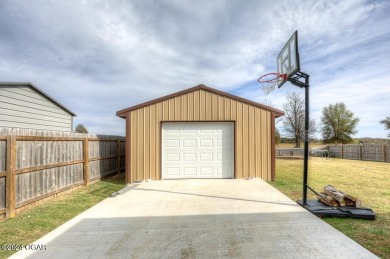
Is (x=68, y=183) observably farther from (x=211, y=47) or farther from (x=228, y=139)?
(x=211, y=47)

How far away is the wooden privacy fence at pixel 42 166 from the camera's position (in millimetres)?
4977

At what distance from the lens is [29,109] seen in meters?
10.2

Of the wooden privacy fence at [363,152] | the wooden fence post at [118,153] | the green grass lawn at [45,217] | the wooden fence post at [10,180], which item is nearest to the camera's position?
the green grass lawn at [45,217]

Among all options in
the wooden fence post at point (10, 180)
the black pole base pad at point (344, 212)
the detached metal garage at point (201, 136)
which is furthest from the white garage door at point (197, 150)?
the wooden fence post at point (10, 180)

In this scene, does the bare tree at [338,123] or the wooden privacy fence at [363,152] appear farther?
the bare tree at [338,123]

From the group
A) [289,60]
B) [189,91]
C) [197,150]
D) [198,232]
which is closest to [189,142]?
[197,150]

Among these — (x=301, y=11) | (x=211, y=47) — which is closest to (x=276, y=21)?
(x=301, y=11)

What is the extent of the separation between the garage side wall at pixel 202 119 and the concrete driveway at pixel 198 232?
300cm

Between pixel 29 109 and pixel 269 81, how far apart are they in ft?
31.8

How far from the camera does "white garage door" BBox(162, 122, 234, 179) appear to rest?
968 cm

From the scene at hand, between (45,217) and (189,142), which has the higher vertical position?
(189,142)

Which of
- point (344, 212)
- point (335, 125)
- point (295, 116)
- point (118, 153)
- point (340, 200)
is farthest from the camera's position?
point (335, 125)

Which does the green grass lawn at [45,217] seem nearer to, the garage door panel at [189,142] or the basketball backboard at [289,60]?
the garage door panel at [189,142]

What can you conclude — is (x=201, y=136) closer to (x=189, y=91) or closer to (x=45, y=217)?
(x=189, y=91)
